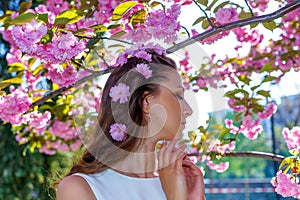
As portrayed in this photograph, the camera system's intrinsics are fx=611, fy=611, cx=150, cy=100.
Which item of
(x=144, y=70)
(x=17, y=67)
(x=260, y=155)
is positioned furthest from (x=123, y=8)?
(x=17, y=67)

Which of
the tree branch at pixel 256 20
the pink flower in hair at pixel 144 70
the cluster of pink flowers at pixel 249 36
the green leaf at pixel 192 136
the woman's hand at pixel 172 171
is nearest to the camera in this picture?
the woman's hand at pixel 172 171

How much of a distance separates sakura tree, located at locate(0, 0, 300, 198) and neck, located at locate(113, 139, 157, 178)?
22cm

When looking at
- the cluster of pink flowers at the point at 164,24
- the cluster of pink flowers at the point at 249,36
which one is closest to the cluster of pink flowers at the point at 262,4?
the cluster of pink flowers at the point at 249,36

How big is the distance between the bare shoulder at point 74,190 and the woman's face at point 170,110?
0.23 m

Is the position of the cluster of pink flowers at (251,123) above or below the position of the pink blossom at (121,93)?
below

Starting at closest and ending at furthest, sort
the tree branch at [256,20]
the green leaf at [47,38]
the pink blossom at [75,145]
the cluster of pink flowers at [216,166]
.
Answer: the tree branch at [256,20] < the green leaf at [47,38] < the cluster of pink flowers at [216,166] < the pink blossom at [75,145]

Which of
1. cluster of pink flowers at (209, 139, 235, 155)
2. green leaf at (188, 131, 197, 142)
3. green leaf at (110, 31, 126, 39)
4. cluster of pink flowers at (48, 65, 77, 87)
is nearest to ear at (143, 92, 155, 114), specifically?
green leaf at (110, 31, 126, 39)

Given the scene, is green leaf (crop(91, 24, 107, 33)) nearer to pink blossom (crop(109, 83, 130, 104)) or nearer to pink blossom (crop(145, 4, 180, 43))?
pink blossom (crop(145, 4, 180, 43))

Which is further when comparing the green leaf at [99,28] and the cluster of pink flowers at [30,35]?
the green leaf at [99,28]

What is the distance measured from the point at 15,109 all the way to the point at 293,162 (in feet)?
3.55

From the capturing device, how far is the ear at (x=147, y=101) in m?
1.60

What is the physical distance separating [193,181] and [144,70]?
32 centimetres

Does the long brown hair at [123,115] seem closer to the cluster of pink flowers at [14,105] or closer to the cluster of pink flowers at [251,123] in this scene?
the cluster of pink flowers at [14,105]

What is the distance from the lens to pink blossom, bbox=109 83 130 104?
62.2 inches
